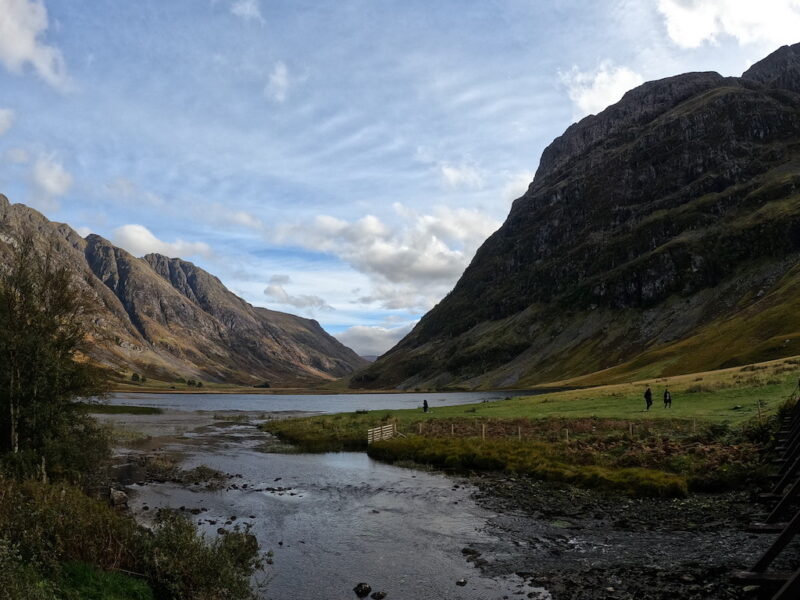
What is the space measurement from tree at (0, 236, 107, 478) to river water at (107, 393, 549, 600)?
775cm

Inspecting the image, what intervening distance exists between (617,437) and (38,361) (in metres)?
44.4

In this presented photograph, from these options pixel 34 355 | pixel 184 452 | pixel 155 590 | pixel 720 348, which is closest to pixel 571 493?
pixel 155 590

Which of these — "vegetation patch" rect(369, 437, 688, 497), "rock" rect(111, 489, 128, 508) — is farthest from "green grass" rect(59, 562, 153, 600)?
"vegetation patch" rect(369, 437, 688, 497)

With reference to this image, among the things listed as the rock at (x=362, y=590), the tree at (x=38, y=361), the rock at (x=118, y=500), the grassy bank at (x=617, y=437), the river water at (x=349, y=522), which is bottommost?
the river water at (x=349, y=522)

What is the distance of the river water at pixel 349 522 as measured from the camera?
72.7 ft

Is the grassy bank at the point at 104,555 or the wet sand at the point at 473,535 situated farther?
the wet sand at the point at 473,535

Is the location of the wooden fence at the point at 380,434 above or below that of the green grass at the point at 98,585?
below

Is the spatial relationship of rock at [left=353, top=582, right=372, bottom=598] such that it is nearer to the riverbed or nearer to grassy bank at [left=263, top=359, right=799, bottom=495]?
the riverbed

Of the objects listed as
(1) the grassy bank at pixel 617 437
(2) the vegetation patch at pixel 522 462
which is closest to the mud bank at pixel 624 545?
(2) the vegetation patch at pixel 522 462

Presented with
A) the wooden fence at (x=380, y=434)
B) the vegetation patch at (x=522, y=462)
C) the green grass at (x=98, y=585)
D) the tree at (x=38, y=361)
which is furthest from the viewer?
the wooden fence at (x=380, y=434)

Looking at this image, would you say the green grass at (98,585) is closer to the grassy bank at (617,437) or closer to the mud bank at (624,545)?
the mud bank at (624,545)

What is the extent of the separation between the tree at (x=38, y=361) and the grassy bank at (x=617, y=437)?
105 feet

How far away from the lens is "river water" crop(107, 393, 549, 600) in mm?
22172

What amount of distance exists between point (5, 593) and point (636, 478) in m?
35.3
